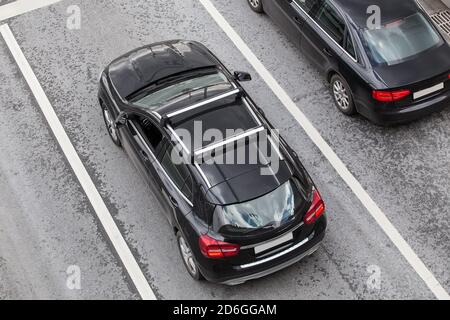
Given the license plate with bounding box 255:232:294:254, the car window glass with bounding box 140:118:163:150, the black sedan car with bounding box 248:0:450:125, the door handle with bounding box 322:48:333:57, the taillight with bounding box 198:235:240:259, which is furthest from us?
the door handle with bounding box 322:48:333:57

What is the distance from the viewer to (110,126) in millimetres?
10422

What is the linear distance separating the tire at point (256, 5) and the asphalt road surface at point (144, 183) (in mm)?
107

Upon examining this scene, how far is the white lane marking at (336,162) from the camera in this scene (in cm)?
889

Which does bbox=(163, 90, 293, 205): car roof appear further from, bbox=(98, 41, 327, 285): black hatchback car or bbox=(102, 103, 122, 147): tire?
bbox=(102, 103, 122, 147): tire

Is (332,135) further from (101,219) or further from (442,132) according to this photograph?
(101,219)

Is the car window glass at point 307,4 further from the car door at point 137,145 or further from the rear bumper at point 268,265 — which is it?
the rear bumper at point 268,265

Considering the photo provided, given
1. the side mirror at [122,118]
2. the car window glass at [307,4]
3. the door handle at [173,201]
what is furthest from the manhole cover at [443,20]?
the door handle at [173,201]

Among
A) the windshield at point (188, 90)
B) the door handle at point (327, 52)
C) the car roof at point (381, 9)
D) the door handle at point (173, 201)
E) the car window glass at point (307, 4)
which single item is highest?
the car roof at point (381, 9)

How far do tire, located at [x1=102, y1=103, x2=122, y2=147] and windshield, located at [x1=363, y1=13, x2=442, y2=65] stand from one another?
365cm

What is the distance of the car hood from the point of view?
9.85 metres

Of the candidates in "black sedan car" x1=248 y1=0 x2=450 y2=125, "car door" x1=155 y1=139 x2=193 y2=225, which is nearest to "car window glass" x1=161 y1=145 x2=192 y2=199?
"car door" x1=155 y1=139 x2=193 y2=225

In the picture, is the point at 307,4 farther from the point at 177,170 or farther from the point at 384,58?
the point at 177,170

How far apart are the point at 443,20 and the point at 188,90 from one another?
4931 mm

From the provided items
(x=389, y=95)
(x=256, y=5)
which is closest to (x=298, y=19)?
(x=256, y=5)
